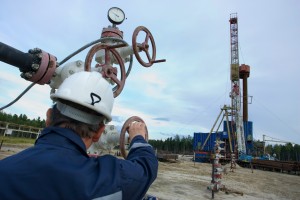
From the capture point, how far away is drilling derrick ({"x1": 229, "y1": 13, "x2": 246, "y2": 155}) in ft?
94.8

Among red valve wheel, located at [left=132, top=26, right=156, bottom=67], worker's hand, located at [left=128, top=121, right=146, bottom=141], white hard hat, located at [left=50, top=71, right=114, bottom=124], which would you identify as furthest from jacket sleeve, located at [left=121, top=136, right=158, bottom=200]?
red valve wheel, located at [left=132, top=26, right=156, bottom=67]

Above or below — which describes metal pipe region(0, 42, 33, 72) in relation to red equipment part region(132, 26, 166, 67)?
below

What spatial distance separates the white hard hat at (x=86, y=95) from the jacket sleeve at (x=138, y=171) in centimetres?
24

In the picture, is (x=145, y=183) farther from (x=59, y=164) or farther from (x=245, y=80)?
(x=245, y=80)

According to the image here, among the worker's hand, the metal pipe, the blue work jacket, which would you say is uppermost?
the metal pipe

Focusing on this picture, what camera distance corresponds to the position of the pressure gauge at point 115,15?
3.27m

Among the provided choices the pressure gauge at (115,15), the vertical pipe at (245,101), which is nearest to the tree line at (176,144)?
the vertical pipe at (245,101)

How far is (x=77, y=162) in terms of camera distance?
109cm

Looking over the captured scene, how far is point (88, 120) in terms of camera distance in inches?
51.1

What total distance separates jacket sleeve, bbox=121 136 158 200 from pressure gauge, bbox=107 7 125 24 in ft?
7.37

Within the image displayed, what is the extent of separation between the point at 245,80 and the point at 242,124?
7843mm

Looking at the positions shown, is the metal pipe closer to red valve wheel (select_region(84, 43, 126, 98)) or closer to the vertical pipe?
red valve wheel (select_region(84, 43, 126, 98))

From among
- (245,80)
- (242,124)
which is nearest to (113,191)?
(242,124)

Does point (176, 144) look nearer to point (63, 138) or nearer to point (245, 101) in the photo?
point (245, 101)
